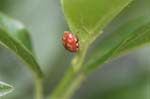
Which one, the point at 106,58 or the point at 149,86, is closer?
the point at 106,58

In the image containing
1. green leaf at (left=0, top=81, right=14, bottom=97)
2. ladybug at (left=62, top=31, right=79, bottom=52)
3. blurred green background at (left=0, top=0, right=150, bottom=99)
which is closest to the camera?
green leaf at (left=0, top=81, right=14, bottom=97)

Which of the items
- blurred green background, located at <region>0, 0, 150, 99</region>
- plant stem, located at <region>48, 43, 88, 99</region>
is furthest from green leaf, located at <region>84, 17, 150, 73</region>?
blurred green background, located at <region>0, 0, 150, 99</region>

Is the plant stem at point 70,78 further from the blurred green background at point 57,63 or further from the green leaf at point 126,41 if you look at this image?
the blurred green background at point 57,63

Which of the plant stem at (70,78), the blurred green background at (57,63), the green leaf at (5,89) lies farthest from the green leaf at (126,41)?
the blurred green background at (57,63)

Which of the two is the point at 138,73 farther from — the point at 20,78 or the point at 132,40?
the point at 132,40

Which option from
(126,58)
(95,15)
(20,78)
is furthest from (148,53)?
(95,15)

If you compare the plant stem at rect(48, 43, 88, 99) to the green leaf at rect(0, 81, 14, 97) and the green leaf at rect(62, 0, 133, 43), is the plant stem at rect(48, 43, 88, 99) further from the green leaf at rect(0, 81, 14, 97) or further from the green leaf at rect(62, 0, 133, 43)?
the green leaf at rect(0, 81, 14, 97)
